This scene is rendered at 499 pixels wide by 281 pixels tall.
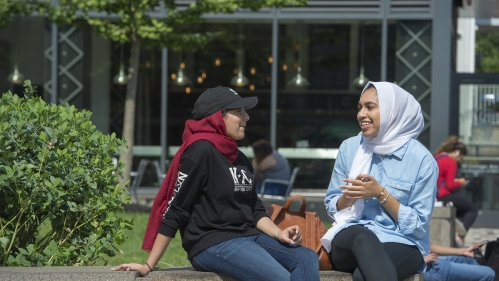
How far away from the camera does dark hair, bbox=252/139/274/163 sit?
12.3 metres

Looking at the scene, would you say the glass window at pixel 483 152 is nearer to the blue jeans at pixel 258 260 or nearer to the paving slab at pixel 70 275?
the blue jeans at pixel 258 260

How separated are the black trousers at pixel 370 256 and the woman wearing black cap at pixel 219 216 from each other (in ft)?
0.75

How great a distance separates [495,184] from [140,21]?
21.6 feet

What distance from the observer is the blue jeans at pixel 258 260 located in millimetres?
3725

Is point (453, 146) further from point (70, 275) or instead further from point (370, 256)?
point (70, 275)

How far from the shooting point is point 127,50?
50.2ft

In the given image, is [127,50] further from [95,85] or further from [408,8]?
[408,8]

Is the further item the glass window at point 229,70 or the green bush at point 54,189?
the glass window at point 229,70

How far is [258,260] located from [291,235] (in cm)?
24

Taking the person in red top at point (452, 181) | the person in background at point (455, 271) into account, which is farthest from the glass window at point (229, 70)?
the person in background at point (455, 271)

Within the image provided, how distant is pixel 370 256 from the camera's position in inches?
150

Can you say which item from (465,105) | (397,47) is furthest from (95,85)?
(465,105)

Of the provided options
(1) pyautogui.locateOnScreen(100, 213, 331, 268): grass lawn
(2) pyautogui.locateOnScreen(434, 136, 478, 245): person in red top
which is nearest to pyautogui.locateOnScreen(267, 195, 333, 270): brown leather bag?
(1) pyautogui.locateOnScreen(100, 213, 331, 268): grass lawn

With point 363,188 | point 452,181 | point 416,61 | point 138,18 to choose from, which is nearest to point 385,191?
point 363,188
